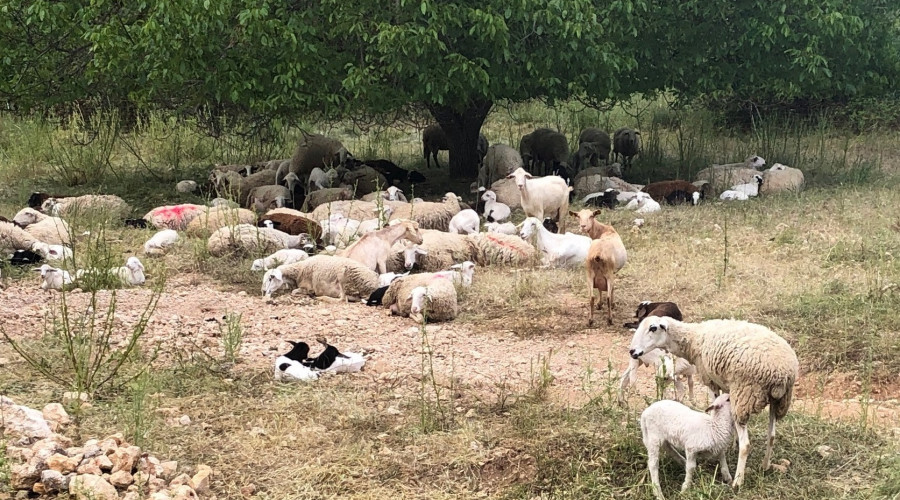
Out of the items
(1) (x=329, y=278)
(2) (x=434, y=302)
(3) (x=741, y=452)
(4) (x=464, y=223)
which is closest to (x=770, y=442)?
(3) (x=741, y=452)

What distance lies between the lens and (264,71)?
36.1 ft

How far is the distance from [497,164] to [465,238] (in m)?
3.97

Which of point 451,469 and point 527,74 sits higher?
point 527,74

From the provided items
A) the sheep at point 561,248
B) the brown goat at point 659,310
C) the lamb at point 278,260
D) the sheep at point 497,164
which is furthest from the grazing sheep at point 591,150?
the brown goat at point 659,310

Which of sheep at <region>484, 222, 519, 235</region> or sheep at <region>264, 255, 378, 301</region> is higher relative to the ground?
sheep at <region>264, 255, 378, 301</region>

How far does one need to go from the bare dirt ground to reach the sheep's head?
0.30 m

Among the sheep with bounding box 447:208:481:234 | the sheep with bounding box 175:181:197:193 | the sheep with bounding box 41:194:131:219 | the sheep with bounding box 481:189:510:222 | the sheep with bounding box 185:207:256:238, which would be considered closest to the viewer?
the sheep with bounding box 185:207:256:238

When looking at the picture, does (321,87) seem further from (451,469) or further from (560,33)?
(451,469)

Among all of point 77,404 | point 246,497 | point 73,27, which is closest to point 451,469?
point 246,497

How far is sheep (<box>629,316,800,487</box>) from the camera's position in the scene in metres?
4.57

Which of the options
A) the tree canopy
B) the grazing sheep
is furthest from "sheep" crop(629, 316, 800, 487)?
the grazing sheep

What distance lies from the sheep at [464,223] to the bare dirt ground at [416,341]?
257 centimetres

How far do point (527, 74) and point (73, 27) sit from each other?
17.3 feet

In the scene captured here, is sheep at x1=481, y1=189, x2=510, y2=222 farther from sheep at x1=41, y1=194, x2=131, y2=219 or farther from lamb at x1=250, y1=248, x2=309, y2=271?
sheep at x1=41, y1=194, x2=131, y2=219
